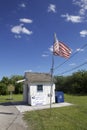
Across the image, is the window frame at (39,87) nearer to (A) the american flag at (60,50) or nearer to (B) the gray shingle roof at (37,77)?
(B) the gray shingle roof at (37,77)

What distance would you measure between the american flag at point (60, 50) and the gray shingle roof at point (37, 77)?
38.0 feet

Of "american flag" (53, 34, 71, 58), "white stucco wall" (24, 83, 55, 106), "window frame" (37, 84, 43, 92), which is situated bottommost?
"white stucco wall" (24, 83, 55, 106)

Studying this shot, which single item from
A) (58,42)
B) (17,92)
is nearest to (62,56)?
(58,42)

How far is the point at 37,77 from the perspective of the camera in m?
30.4

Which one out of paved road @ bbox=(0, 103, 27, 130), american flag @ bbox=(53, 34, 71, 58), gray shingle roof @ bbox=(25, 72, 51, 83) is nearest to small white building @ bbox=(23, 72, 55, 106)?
gray shingle roof @ bbox=(25, 72, 51, 83)

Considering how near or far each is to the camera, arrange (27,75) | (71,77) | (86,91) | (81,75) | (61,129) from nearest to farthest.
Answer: (61,129), (27,75), (86,91), (81,75), (71,77)

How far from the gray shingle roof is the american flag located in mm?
11592

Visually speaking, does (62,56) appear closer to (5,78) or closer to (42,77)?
(42,77)

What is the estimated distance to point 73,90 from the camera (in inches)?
2447

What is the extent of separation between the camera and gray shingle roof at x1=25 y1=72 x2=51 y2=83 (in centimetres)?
2959

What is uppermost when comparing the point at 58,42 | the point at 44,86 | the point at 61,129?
the point at 58,42

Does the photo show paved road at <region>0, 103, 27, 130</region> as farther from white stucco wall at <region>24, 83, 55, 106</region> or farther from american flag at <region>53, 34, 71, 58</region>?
white stucco wall at <region>24, 83, 55, 106</region>

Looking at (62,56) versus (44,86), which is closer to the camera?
(62,56)

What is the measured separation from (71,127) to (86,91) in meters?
46.0
